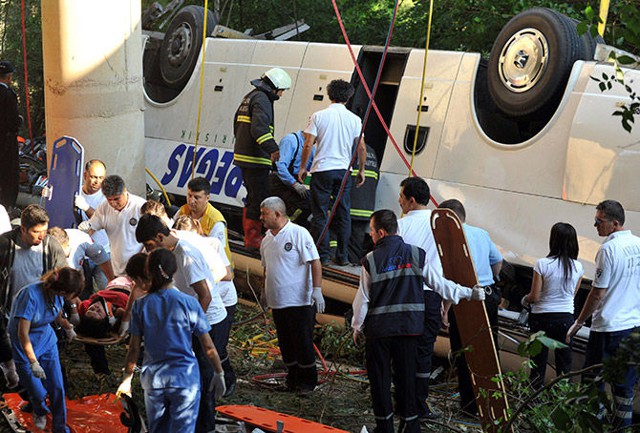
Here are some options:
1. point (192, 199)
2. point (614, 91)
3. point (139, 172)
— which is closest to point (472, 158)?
point (614, 91)

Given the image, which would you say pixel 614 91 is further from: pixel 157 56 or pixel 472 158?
pixel 157 56

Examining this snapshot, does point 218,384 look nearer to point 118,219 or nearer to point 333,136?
point 118,219

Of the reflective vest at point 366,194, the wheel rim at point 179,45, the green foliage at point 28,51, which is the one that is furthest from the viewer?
the green foliage at point 28,51

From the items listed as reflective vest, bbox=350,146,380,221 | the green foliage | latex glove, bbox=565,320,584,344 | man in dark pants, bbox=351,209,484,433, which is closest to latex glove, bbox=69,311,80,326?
man in dark pants, bbox=351,209,484,433

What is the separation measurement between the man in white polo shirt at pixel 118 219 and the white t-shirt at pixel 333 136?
1.79 meters

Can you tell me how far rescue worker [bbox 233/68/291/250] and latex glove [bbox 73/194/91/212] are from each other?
5.78ft

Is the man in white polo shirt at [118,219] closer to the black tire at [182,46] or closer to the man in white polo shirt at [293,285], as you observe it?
the man in white polo shirt at [293,285]

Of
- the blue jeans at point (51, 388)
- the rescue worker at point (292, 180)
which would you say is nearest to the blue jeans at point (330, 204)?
the rescue worker at point (292, 180)

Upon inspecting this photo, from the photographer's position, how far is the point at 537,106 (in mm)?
8680

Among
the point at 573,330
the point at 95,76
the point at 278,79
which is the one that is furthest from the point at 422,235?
the point at 95,76

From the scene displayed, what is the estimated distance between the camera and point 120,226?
8086mm

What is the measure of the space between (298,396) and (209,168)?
4258 mm

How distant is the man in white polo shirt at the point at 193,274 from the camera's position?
600cm

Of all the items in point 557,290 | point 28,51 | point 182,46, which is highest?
point 182,46
